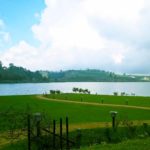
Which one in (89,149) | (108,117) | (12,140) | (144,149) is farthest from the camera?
(108,117)

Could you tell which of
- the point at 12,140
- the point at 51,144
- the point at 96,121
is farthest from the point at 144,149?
the point at 96,121

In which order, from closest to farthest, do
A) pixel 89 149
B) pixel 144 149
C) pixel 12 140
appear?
pixel 144 149
pixel 89 149
pixel 12 140

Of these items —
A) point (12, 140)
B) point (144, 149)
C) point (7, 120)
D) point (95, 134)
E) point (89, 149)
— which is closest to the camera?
point (144, 149)

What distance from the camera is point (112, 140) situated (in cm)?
2484

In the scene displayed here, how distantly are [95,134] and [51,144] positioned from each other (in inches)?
194

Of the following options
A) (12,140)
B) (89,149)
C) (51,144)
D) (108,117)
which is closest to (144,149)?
(89,149)

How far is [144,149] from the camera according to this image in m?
17.2

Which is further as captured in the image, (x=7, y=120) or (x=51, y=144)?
(x=7, y=120)

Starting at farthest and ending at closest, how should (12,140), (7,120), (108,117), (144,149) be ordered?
1. (108,117)
2. (7,120)
3. (12,140)
4. (144,149)

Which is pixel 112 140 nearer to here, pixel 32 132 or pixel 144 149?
pixel 32 132

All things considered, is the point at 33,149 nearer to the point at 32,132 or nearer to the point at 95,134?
the point at 32,132

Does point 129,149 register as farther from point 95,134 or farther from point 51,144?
point 95,134

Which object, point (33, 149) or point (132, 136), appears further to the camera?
point (132, 136)

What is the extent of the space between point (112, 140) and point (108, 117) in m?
12.2
